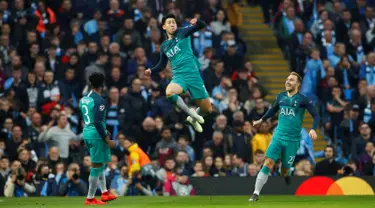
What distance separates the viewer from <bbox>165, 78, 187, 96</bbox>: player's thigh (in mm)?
16853

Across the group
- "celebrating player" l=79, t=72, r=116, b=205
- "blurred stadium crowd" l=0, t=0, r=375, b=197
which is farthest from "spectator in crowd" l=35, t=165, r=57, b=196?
"celebrating player" l=79, t=72, r=116, b=205

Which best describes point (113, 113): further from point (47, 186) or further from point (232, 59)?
point (232, 59)

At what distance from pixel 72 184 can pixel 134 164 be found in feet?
4.39

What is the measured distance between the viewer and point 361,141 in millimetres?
23219

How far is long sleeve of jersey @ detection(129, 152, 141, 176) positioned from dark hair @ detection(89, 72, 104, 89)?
4.43 meters

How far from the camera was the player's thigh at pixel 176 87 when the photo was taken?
55.3ft

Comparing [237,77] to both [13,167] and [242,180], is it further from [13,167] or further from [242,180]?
[13,167]

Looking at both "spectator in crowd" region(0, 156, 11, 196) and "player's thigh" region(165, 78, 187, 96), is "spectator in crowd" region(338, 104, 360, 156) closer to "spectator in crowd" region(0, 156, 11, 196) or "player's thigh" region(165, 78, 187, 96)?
"player's thigh" region(165, 78, 187, 96)

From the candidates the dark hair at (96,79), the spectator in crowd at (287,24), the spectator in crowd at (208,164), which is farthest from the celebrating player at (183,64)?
the spectator in crowd at (287,24)

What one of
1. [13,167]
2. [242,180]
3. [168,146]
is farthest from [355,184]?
[13,167]

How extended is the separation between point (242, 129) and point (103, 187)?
6346 millimetres

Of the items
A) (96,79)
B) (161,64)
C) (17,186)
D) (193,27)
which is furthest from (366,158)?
(96,79)

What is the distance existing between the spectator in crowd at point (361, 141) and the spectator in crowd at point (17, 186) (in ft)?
24.3

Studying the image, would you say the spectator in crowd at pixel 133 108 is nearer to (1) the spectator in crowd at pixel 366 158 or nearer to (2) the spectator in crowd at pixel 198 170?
(2) the spectator in crowd at pixel 198 170
